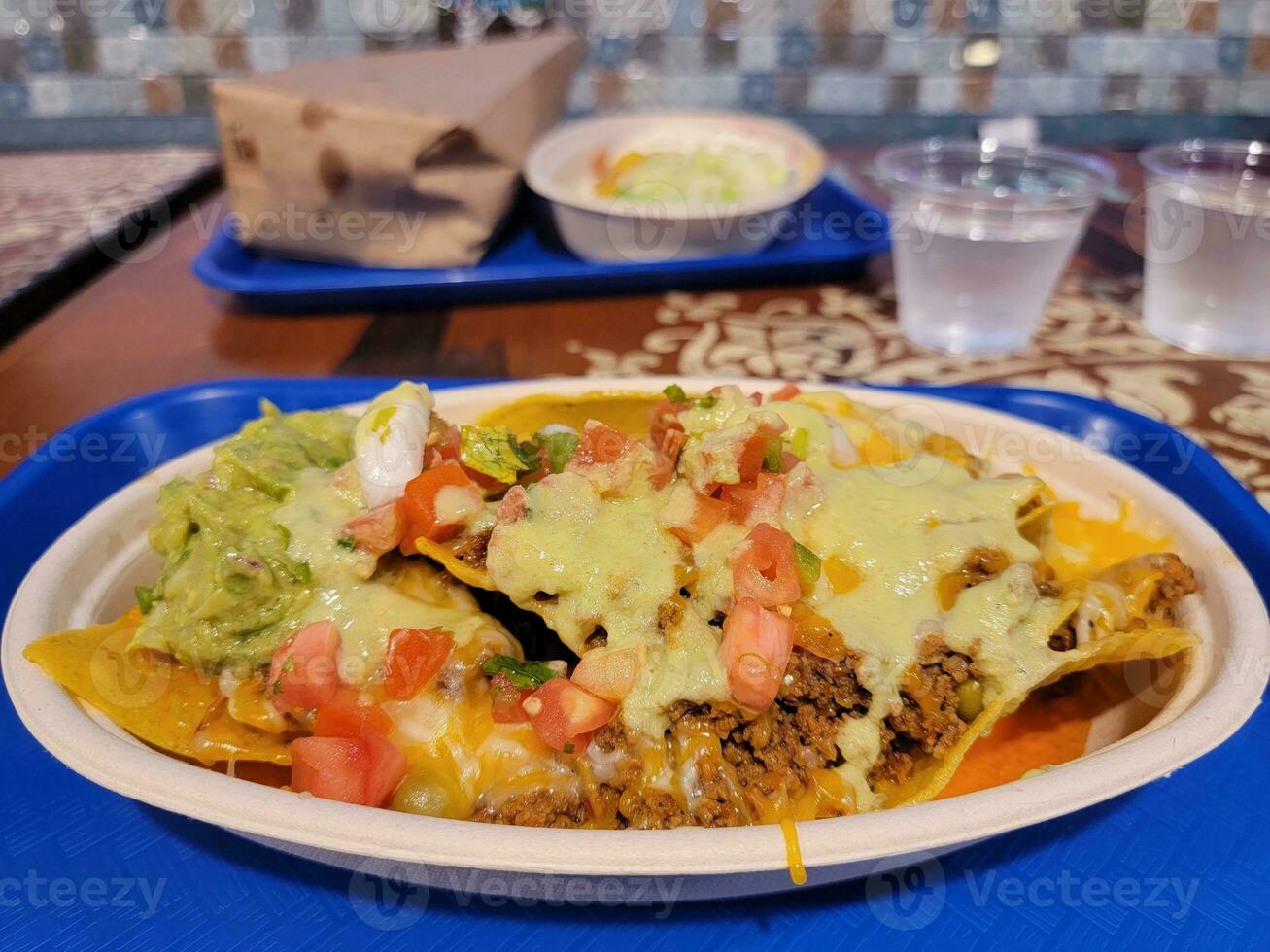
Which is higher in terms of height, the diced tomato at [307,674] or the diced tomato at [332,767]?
the diced tomato at [307,674]

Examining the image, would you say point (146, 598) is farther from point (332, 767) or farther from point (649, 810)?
point (649, 810)

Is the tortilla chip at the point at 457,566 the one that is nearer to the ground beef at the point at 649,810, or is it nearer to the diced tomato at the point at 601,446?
the diced tomato at the point at 601,446

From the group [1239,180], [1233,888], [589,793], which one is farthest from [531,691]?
[1239,180]

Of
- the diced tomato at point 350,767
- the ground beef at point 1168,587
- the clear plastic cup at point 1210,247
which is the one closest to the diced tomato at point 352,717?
the diced tomato at point 350,767

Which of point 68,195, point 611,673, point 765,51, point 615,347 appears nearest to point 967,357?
point 615,347

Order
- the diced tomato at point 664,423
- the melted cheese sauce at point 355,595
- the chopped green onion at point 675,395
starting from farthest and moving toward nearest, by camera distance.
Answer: the chopped green onion at point 675,395
the diced tomato at point 664,423
the melted cheese sauce at point 355,595

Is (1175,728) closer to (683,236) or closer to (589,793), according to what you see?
(589,793)
